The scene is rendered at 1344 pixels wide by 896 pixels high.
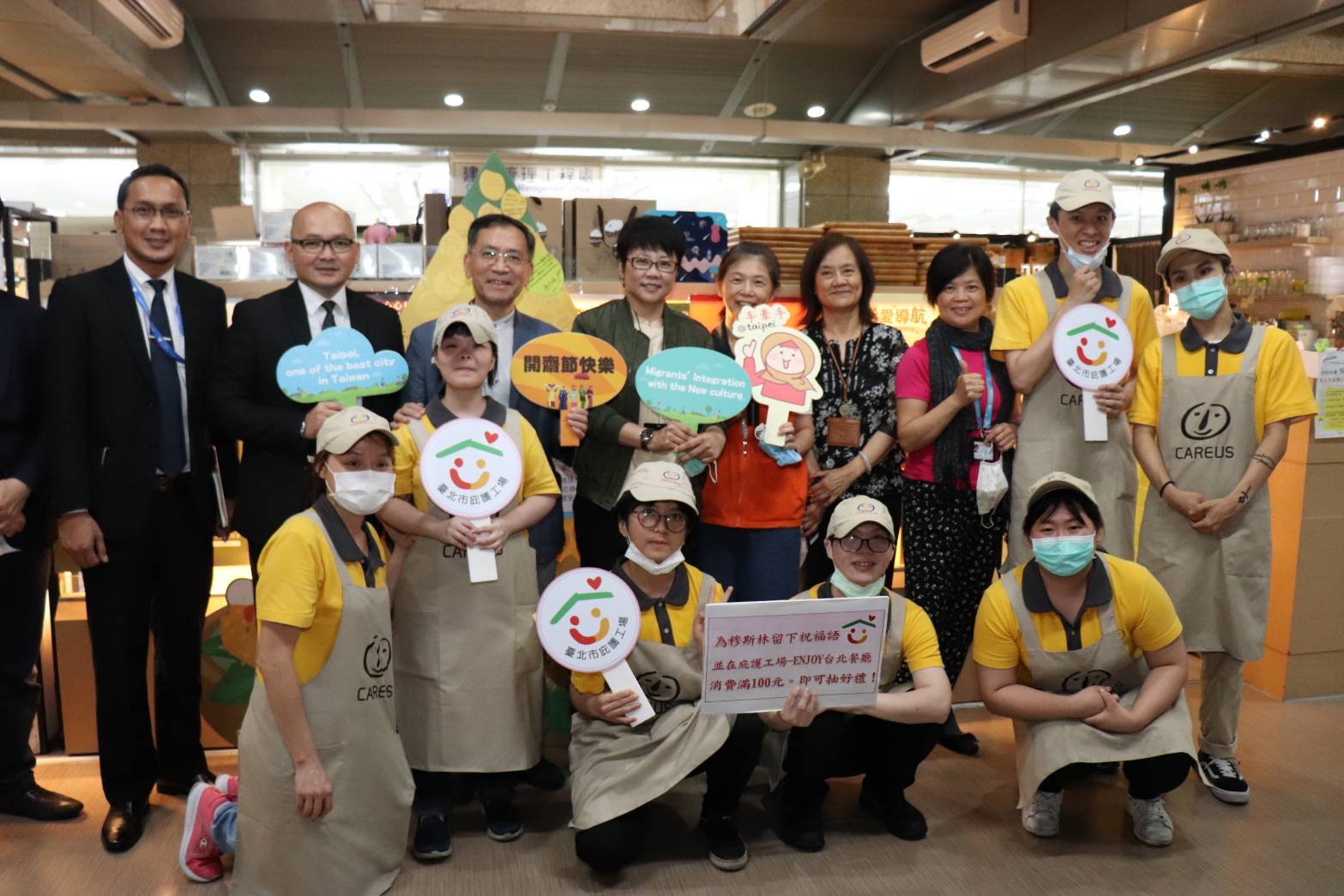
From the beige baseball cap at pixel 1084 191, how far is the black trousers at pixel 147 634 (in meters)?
2.63

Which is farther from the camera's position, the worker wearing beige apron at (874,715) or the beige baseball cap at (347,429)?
the worker wearing beige apron at (874,715)

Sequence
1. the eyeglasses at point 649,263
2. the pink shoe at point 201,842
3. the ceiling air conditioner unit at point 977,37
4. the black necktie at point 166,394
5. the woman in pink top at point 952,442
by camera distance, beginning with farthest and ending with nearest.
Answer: the ceiling air conditioner unit at point 977,37 < the woman in pink top at point 952,442 < the eyeglasses at point 649,263 < the black necktie at point 166,394 < the pink shoe at point 201,842

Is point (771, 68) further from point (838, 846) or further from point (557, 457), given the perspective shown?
point (838, 846)

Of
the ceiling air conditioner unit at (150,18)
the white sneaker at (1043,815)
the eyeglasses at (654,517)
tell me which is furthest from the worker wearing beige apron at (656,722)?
the ceiling air conditioner unit at (150,18)

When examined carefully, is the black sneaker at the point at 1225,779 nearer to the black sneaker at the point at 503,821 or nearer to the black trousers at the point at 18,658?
the black sneaker at the point at 503,821

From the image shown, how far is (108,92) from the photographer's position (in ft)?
27.4

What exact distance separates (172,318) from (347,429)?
33.6 inches

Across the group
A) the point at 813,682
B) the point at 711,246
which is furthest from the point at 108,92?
the point at 813,682

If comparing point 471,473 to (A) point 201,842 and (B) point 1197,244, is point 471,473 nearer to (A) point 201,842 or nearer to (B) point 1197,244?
(A) point 201,842

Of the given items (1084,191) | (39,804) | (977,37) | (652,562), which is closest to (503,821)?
(652,562)

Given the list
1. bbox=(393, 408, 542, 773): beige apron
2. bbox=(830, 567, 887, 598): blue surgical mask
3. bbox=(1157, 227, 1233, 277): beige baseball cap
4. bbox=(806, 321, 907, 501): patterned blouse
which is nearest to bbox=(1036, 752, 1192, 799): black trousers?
bbox=(830, 567, 887, 598): blue surgical mask

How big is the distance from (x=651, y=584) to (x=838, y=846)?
893 millimetres

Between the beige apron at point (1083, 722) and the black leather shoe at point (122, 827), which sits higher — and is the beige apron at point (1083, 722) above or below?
above

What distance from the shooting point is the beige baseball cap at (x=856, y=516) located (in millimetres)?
2678
